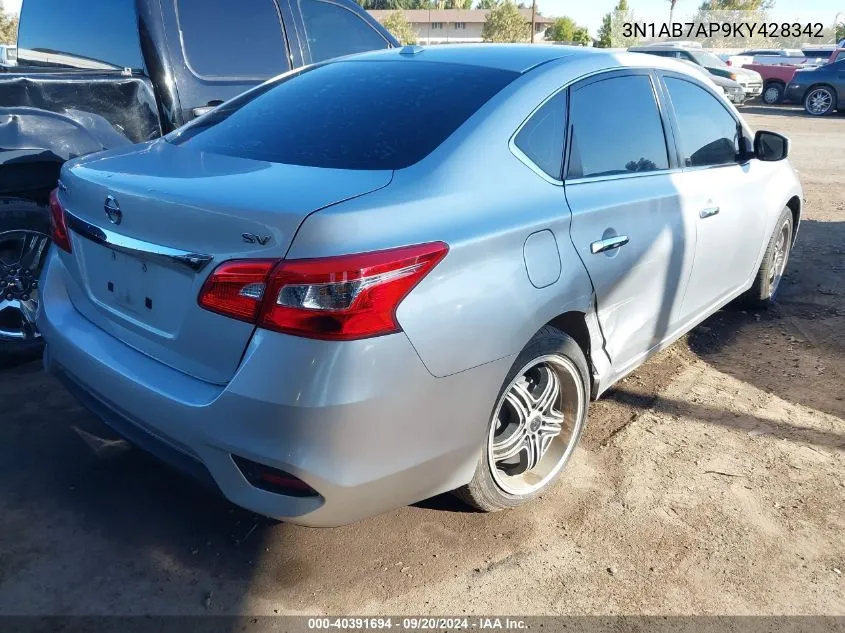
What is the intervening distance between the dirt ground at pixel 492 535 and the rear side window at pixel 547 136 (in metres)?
1.32

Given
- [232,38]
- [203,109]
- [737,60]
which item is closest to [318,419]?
[203,109]

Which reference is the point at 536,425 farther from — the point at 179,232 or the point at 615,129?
the point at 179,232

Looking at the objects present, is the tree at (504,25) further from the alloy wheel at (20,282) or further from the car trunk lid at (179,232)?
the car trunk lid at (179,232)

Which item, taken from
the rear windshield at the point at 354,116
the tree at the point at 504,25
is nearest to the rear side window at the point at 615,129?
the rear windshield at the point at 354,116

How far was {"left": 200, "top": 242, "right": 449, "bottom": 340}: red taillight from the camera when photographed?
193 centimetres

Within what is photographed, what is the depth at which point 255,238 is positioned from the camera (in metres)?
1.97

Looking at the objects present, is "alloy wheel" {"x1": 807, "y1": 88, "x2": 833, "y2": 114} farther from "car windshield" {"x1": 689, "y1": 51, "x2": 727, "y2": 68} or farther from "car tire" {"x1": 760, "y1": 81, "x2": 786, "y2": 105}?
"car tire" {"x1": 760, "y1": 81, "x2": 786, "y2": 105}

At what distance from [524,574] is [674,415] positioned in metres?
1.48

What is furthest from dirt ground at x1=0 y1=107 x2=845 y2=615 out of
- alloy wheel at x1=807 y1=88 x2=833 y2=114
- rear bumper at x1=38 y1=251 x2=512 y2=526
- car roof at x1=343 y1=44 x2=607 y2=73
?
alloy wheel at x1=807 y1=88 x2=833 y2=114

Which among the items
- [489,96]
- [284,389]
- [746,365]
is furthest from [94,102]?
[746,365]

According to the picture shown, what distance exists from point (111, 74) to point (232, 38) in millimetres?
828

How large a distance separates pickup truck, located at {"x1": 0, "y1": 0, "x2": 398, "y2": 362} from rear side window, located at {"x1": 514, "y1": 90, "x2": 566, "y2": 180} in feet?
7.85

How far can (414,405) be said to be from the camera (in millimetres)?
2084

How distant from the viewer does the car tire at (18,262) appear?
369 centimetres
